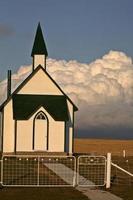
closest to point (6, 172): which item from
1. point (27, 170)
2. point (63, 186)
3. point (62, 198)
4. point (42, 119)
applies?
point (27, 170)

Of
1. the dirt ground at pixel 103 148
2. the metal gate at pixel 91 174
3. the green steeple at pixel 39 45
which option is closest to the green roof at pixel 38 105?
the green steeple at pixel 39 45

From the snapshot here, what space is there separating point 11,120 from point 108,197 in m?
25.1

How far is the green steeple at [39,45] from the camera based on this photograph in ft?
139

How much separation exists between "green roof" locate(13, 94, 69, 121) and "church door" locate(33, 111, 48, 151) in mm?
569

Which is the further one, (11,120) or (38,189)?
(11,120)

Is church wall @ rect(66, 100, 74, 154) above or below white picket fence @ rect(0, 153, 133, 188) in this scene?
above

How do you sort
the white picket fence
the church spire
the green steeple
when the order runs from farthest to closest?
the green steeple → the church spire → the white picket fence

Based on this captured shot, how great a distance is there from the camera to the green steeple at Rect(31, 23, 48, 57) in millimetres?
42219

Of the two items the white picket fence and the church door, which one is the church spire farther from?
the white picket fence

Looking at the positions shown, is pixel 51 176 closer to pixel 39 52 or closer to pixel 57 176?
pixel 57 176

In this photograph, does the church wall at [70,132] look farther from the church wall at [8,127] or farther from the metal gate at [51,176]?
the metal gate at [51,176]

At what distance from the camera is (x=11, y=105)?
40.7 m

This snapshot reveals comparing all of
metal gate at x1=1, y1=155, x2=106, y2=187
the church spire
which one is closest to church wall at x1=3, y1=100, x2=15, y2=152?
the church spire

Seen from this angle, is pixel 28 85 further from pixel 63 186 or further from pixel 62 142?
pixel 63 186
